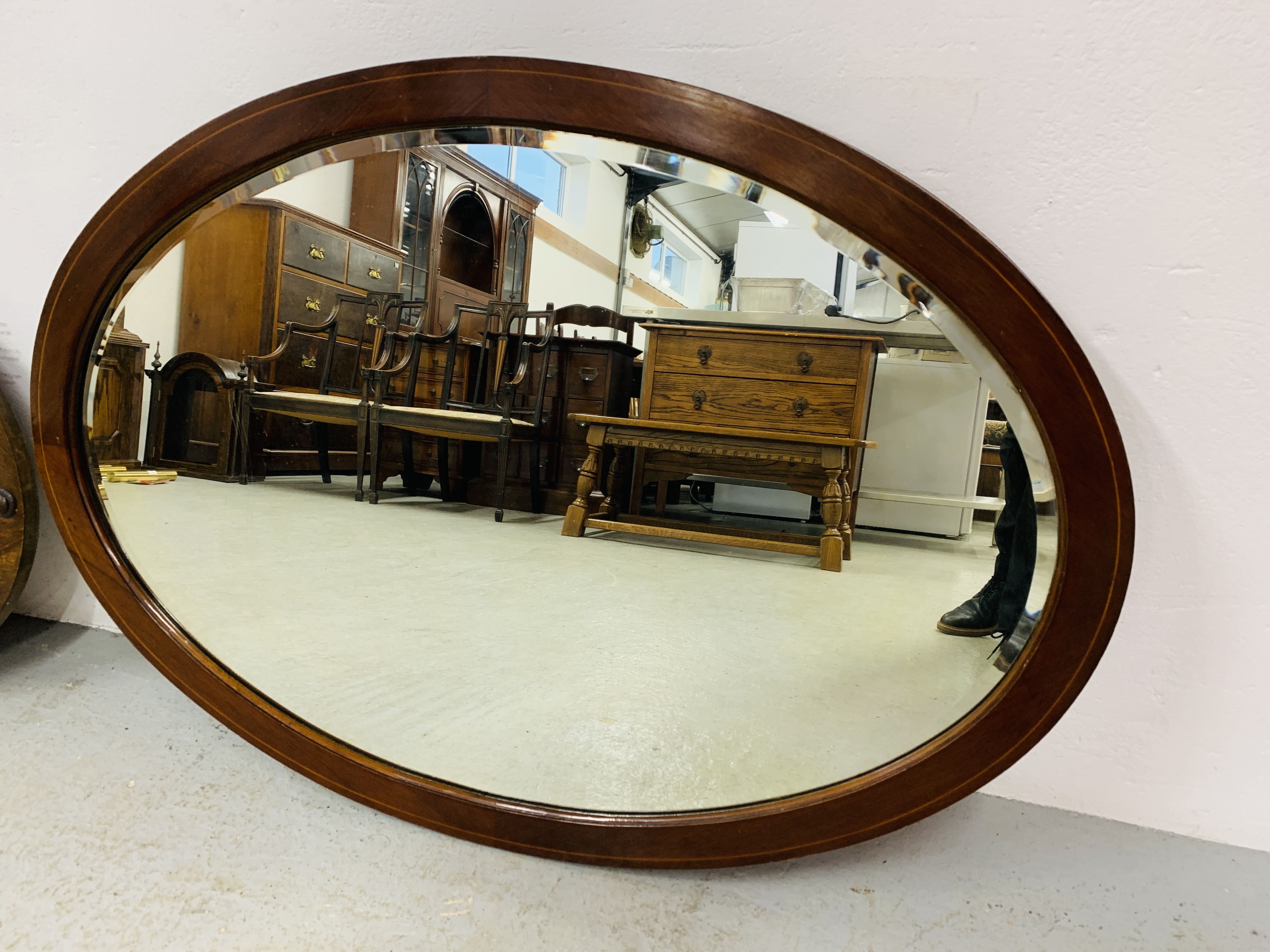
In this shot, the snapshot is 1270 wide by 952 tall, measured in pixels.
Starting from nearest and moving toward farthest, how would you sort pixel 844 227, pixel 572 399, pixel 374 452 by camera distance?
pixel 844 227 < pixel 572 399 < pixel 374 452

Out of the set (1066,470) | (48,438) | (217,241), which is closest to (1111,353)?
(1066,470)

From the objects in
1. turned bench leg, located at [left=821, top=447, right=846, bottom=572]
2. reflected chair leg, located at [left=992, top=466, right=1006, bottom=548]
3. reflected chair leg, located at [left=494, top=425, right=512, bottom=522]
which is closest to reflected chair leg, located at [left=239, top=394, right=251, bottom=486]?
reflected chair leg, located at [left=494, top=425, right=512, bottom=522]

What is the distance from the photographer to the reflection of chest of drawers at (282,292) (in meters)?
0.63

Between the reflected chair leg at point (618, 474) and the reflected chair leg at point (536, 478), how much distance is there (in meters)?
0.05

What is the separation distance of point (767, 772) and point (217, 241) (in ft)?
2.08

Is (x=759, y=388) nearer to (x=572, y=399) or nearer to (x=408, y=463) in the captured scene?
(x=572, y=399)

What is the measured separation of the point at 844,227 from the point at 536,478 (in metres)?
0.29

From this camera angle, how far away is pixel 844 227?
1.53 feet

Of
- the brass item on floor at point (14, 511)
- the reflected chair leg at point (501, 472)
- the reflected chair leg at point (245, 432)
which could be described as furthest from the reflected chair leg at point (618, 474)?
the brass item on floor at point (14, 511)

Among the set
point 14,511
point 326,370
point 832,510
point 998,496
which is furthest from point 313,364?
point 998,496

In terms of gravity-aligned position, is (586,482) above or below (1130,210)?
below

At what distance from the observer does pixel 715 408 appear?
1.85 ft

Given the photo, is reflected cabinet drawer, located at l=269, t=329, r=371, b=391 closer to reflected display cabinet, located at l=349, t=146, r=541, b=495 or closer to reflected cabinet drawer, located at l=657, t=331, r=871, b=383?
reflected display cabinet, located at l=349, t=146, r=541, b=495

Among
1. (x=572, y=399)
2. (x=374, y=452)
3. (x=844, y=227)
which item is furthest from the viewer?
(x=374, y=452)
